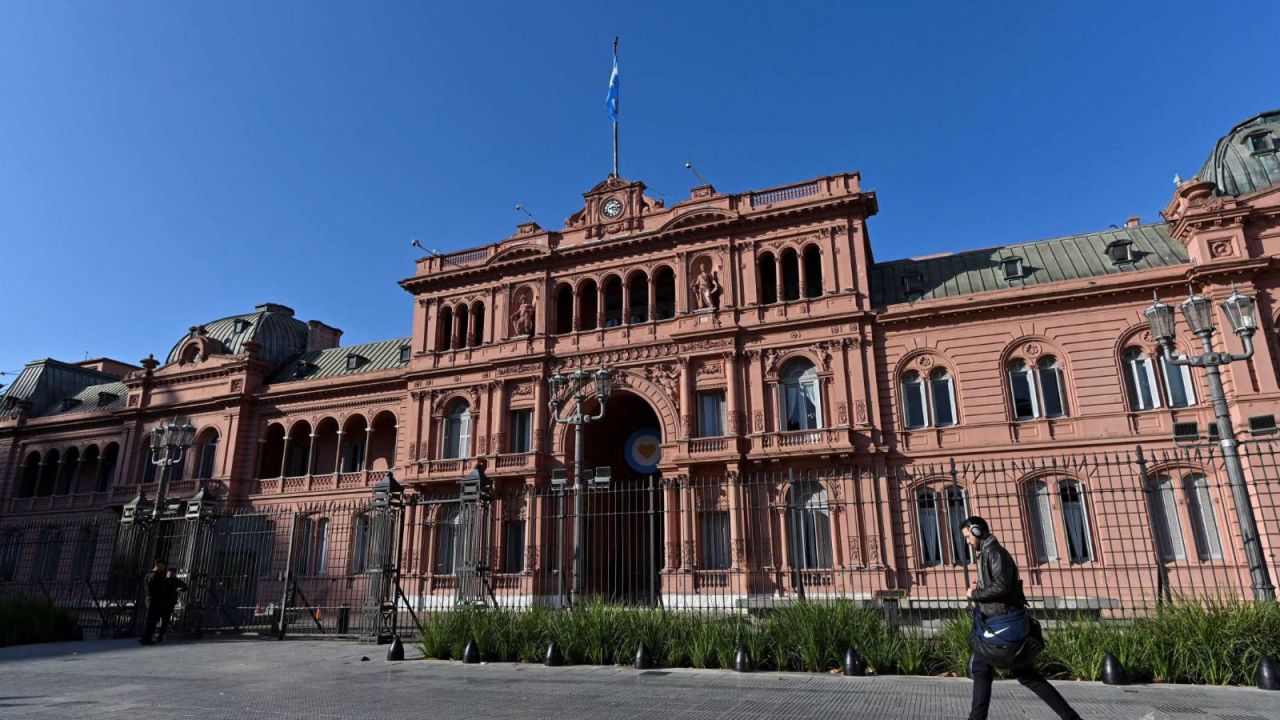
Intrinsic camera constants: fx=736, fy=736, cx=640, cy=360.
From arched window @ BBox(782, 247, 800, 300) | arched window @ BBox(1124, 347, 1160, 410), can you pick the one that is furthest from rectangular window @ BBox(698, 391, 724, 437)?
arched window @ BBox(1124, 347, 1160, 410)

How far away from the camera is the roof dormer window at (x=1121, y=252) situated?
998 inches

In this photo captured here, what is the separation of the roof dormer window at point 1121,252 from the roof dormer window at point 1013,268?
9.33ft

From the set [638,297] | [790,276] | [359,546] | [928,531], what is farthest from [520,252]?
[928,531]

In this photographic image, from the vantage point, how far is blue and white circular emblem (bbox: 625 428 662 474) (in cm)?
3086

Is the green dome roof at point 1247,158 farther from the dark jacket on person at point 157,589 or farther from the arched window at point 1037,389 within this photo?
the dark jacket on person at point 157,589

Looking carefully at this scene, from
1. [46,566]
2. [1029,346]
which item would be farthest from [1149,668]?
[46,566]

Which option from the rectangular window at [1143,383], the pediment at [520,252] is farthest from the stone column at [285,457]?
the rectangular window at [1143,383]

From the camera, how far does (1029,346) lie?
24938 millimetres

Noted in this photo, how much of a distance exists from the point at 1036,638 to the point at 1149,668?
15.0 ft

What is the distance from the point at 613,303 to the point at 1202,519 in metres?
21.9

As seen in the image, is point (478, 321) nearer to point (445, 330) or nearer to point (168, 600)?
point (445, 330)


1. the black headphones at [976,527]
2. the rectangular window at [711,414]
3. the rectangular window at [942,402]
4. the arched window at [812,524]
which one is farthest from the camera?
the rectangular window at [711,414]

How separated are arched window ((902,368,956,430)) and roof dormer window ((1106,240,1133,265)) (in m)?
7.00

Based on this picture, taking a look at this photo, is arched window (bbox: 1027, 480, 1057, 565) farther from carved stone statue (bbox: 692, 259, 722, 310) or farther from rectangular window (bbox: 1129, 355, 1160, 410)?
carved stone statue (bbox: 692, 259, 722, 310)
